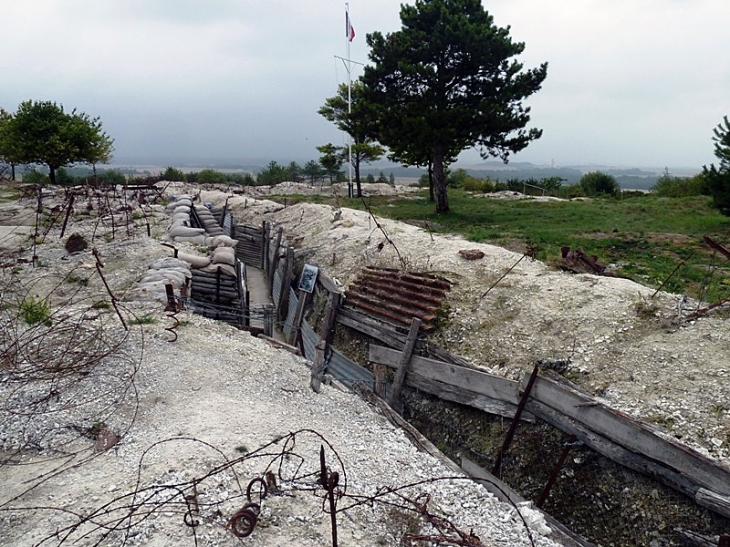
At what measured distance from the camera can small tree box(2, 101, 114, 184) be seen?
32062mm

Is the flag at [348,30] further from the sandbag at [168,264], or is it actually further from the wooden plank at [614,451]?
the wooden plank at [614,451]

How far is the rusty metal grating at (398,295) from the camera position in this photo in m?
9.84

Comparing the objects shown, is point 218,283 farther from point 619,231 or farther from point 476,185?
point 476,185

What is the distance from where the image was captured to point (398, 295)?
1056 cm

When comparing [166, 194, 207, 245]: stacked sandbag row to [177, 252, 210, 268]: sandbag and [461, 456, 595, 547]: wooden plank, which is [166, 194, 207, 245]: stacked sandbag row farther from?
[461, 456, 595, 547]: wooden plank

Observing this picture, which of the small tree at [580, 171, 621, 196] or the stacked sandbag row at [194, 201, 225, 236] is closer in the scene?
the stacked sandbag row at [194, 201, 225, 236]

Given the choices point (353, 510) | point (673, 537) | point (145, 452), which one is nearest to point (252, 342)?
point (145, 452)

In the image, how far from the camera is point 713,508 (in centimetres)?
512

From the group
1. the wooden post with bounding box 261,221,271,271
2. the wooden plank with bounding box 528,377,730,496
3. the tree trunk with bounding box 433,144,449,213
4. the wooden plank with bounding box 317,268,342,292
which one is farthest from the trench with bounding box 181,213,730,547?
the tree trunk with bounding box 433,144,449,213

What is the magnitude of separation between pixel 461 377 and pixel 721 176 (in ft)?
47.9

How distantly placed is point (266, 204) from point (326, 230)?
A: 1017cm

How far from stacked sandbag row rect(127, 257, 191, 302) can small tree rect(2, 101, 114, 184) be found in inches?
1016

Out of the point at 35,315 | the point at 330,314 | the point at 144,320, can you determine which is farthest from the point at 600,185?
the point at 35,315

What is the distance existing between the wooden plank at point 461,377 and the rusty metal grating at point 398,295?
966 mm
